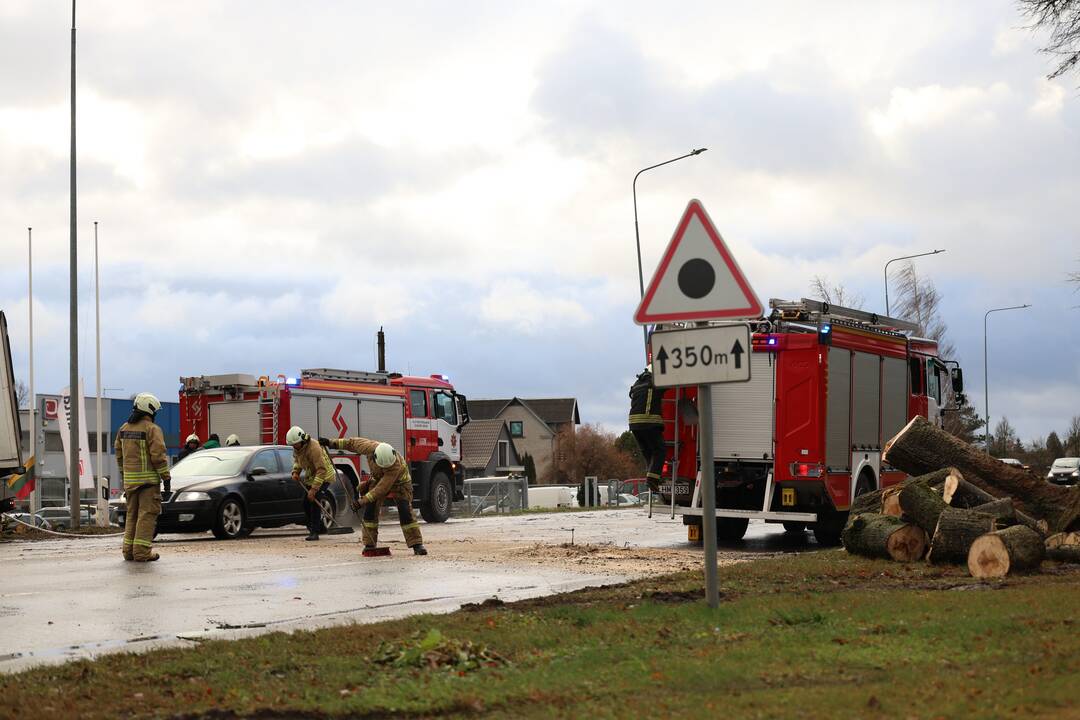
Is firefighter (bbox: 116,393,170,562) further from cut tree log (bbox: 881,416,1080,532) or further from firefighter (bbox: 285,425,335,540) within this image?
cut tree log (bbox: 881,416,1080,532)

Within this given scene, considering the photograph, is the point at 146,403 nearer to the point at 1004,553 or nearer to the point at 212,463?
the point at 212,463

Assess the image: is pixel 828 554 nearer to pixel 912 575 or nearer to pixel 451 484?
pixel 912 575

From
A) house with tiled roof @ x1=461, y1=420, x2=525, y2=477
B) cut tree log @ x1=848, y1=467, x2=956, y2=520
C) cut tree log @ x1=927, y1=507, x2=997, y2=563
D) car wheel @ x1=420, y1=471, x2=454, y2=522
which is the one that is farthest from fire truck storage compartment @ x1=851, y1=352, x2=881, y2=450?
house with tiled roof @ x1=461, y1=420, x2=525, y2=477

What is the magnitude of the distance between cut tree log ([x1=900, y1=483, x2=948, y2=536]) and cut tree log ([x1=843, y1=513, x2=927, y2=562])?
12 centimetres

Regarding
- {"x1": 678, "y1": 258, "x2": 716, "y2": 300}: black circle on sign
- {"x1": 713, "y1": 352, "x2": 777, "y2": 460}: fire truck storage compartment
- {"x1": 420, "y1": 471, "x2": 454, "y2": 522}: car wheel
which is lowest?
{"x1": 420, "y1": 471, "x2": 454, "y2": 522}: car wheel

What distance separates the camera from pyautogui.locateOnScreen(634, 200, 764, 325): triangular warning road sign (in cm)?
844

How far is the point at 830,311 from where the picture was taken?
1962 cm

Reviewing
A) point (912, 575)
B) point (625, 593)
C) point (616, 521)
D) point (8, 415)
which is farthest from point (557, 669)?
point (616, 521)

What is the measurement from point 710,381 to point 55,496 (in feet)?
178

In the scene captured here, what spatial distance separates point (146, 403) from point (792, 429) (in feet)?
26.7

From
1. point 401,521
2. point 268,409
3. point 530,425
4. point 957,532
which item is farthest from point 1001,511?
point 530,425

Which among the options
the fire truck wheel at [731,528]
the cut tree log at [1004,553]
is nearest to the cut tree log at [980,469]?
the cut tree log at [1004,553]

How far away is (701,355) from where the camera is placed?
336 inches

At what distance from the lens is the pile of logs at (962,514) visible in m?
11.9
